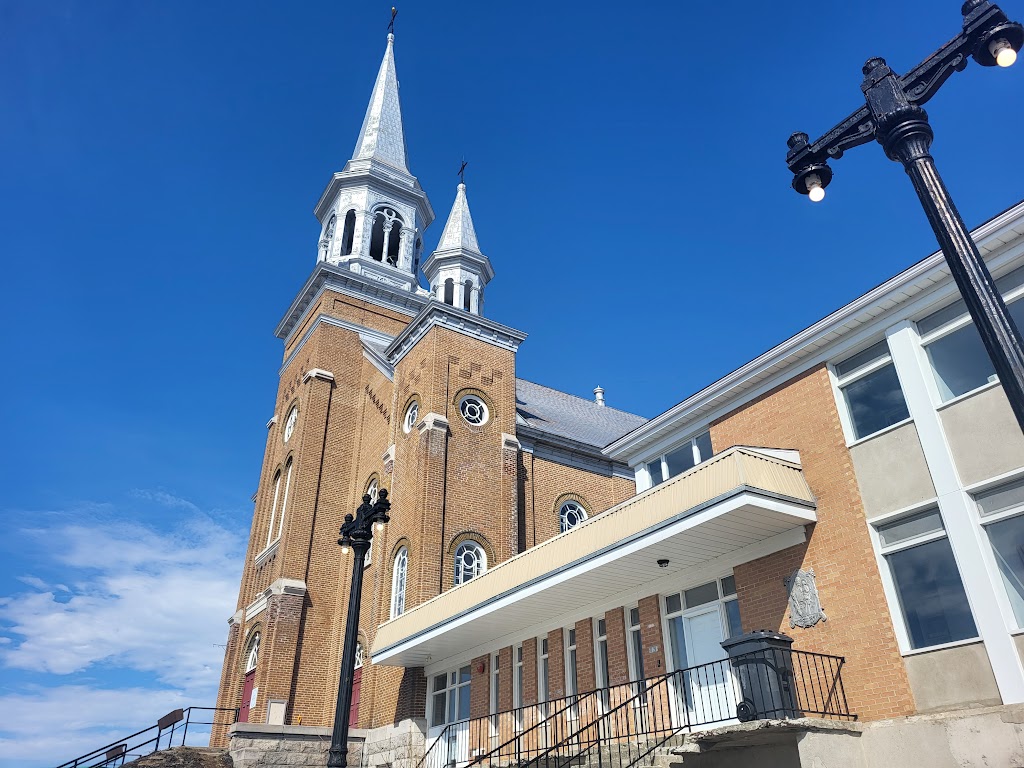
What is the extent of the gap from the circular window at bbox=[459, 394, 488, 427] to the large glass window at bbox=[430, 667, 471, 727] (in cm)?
763

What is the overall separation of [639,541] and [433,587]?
9167 mm

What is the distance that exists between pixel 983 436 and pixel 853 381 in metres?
2.66

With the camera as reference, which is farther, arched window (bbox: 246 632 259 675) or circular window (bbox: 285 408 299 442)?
circular window (bbox: 285 408 299 442)

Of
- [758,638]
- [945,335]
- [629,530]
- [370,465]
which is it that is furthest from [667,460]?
[370,465]

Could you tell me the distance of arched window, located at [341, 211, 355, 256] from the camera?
112ft

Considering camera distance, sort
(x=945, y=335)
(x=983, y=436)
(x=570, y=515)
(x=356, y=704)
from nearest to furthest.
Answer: (x=983, y=436), (x=945, y=335), (x=356, y=704), (x=570, y=515)

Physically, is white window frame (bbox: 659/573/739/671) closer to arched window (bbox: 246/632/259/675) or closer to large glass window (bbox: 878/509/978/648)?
large glass window (bbox: 878/509/978/648)

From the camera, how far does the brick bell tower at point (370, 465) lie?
872 inches

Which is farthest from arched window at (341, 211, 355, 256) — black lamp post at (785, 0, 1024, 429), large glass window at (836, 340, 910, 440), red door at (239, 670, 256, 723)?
black lamp post at (785, 0, 1024, 429)

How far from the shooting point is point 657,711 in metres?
13.8

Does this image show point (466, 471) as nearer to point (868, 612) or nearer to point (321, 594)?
point (321, 594)

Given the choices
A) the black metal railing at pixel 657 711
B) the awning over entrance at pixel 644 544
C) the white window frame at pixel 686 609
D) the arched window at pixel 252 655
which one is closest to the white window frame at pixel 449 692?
the black metal railing at pixel 657 711

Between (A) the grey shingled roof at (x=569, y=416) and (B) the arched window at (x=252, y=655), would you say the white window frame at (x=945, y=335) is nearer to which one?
(A) the grey shingled roof at (x=569, y=416)

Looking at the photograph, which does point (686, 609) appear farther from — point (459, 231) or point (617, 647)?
point (459, 231)
